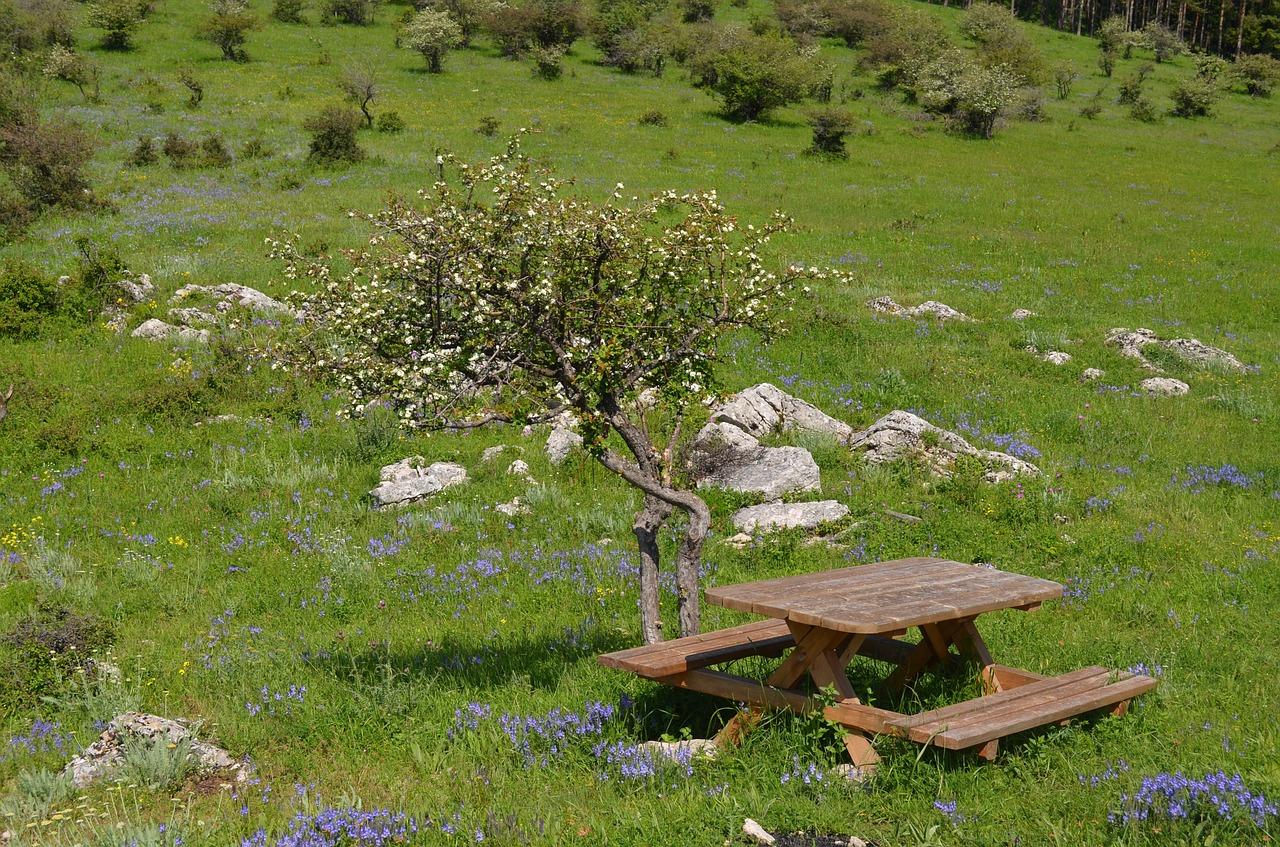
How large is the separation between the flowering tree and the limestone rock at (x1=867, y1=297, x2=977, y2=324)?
12.9 meters

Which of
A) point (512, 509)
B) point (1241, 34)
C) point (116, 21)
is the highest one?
point (1241, 34)

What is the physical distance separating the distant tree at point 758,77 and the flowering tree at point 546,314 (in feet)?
133

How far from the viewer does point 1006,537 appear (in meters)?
9.57

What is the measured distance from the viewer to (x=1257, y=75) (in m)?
66.4

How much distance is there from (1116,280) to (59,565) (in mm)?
22966

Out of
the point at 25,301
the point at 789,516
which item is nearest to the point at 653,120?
the point at 25,301

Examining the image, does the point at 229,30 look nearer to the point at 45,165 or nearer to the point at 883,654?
the point at 45,165

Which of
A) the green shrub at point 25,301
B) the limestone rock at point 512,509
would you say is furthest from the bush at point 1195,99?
the green shrub at point 25,301

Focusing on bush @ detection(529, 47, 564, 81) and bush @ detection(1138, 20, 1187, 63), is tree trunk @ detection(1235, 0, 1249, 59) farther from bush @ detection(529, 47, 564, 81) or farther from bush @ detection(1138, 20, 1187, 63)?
bush @ detection(529, 47, 564, 81)

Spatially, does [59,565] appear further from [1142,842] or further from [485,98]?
[485,98]

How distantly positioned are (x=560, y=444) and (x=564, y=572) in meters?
3.64

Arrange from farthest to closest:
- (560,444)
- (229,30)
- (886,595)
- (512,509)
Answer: (229,30), (560,444), (512,509), (886,595)

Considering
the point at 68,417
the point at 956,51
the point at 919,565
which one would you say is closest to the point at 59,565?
the point at 68,417

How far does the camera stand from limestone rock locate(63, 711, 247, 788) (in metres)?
5.66
